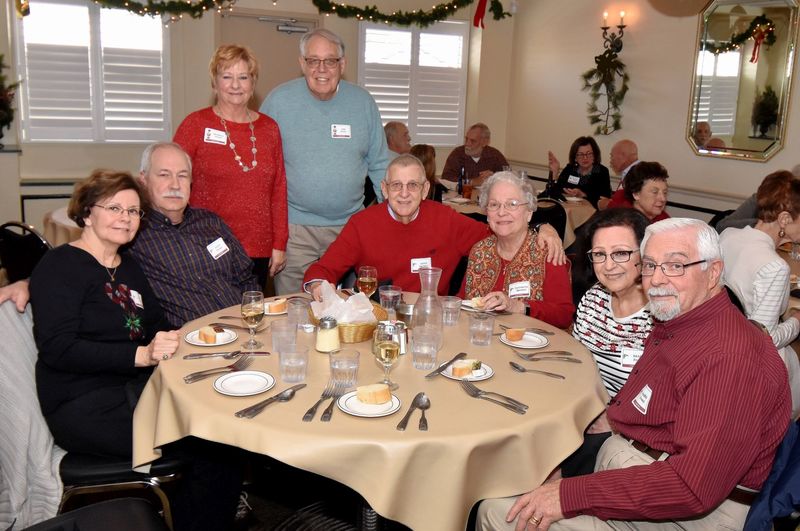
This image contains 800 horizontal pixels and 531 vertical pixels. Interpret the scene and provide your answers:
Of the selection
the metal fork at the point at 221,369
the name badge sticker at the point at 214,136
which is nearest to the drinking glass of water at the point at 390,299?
the metal fork at the point at 221,369

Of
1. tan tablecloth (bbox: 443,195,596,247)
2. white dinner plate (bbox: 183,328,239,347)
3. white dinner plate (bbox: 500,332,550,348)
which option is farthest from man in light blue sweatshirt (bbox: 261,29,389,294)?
tan tablecloth (bbox: 443,195,596,247)

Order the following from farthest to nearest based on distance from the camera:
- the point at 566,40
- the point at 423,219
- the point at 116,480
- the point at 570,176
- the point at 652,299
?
the point at 566,40, the point at 570,176, the point at 423,219, the point at 116,480, the point at 652,299

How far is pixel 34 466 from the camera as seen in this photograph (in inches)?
85.1

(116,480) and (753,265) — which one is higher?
(753,265)

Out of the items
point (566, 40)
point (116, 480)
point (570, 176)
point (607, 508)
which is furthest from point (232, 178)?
point (566, 40)

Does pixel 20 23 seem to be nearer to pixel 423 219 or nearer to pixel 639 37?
pixel 423 219

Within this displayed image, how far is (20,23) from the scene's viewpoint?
7004 mm

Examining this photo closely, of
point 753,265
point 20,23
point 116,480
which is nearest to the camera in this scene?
point 116,480

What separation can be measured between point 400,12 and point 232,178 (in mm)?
5893

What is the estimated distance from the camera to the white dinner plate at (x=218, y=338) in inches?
90.7

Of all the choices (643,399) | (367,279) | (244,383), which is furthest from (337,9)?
(643,399)

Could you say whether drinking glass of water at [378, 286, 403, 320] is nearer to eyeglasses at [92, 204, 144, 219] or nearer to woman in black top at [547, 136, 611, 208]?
eyeglasses at [92, 204, 144, 219]

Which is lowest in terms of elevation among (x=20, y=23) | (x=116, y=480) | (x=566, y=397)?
(x=116, y=480)

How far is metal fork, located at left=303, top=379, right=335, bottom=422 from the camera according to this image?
5.89 feet
